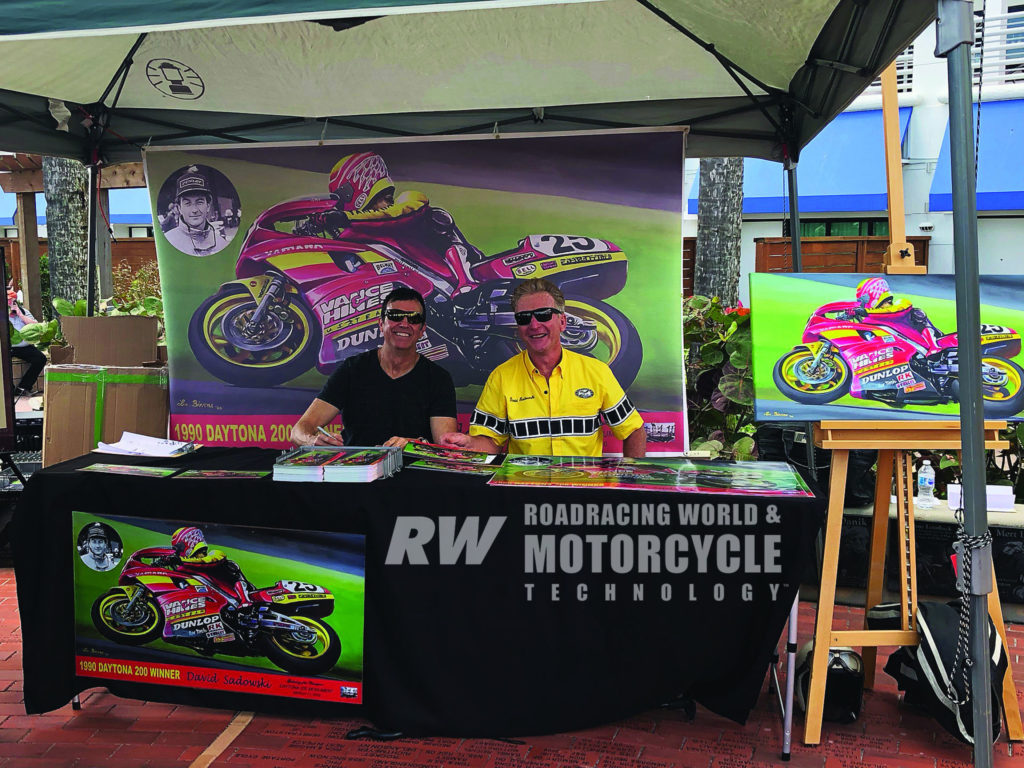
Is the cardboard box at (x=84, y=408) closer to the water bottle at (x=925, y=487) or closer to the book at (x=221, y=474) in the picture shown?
Result: the book at (x=221, y=474)

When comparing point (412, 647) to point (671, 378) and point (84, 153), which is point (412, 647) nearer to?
point (671, 378)

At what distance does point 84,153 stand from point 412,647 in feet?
11.2

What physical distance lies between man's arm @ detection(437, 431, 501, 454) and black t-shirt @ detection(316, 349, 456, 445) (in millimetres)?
252

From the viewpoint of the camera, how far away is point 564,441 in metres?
3.45

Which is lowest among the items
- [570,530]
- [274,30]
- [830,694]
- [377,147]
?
[830,694]

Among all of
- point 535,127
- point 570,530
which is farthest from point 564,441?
point 535,127

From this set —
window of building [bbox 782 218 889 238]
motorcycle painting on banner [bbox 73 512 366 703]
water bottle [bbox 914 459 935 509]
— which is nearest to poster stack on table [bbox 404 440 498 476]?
motorcycle painting on banner [bbox 73 512 366 703]

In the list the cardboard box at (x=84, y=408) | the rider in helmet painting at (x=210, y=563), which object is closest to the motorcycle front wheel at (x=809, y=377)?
the rider in helmet painting at (x=210, y=563)

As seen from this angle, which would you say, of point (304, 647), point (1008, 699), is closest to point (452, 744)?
point (304, 647)

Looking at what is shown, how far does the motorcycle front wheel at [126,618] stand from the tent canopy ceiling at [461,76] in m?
2.03

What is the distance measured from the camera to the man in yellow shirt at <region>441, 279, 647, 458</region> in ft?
11.3

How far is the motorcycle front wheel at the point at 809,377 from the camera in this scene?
114 inches

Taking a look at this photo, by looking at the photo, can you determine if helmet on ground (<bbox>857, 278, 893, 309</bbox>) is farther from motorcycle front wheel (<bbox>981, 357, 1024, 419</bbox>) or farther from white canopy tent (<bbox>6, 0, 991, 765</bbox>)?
white canopy tent (<bbox>6, 0, 991, 765</bbox>)

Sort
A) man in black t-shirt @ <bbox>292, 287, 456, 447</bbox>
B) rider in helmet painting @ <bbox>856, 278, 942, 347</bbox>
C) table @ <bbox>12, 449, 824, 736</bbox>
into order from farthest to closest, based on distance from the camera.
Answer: man in black t-shirt @ <bbox>292, 287, 456, 447</bbox>, rider in helmet painting @ <bbox>856, 278, 942, 347</bbox>, table @ <bbox>12, 449, 824, 736</bbox>
